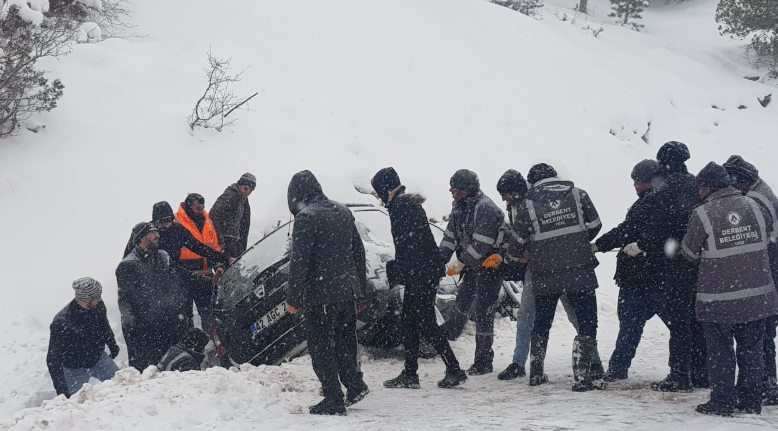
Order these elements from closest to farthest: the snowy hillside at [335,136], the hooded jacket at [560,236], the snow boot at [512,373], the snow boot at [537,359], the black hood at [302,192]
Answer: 1. the black hood at [302,192]
2. the snowy hillside at [335,136]
3. the hooded jacket at [560,236]
4. the snow boot at [537,359]
5. the snow boot at [512,373]

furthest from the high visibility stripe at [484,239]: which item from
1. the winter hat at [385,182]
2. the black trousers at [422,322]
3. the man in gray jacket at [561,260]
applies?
the winter hat at [385,182]

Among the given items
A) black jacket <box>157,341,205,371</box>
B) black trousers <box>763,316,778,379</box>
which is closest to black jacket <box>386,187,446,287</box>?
black jacket <box>157,341,205,371</box>

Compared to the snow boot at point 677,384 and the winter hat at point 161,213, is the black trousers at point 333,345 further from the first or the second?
the winter hat at point 161,213

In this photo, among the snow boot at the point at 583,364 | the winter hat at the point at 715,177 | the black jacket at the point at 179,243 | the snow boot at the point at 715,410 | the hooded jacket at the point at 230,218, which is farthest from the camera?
the hooded jacket at the point at 230,218

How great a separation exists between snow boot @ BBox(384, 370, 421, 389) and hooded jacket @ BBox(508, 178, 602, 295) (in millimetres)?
1325

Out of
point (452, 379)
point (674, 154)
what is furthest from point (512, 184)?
point (452, 379)

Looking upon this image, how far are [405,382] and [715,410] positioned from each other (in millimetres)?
2470

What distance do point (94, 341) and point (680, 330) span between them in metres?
5.34

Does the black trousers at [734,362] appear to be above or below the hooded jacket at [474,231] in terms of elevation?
below

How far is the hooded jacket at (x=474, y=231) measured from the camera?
6.09 meters

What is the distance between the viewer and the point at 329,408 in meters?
4.82

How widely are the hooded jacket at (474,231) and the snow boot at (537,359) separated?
0.87 metres

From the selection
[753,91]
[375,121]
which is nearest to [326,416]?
[375,121]

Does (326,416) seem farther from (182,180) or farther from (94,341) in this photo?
(182,180)
